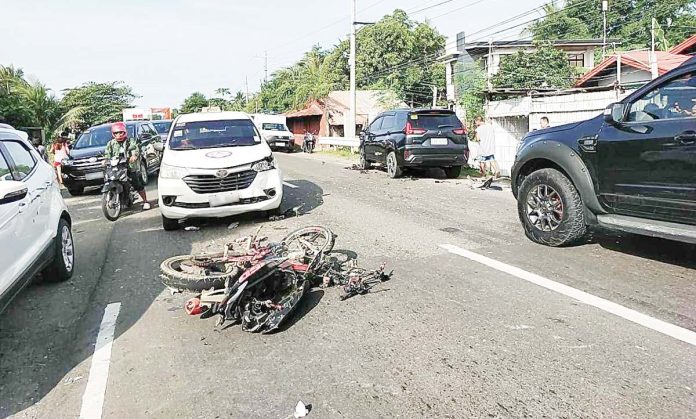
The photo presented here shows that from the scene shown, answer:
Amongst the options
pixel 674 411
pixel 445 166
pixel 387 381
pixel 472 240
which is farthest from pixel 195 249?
pixel 445 166

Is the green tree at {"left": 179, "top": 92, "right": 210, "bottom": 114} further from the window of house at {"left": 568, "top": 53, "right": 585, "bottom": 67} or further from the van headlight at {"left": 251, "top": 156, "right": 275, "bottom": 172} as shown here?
the van headlight at {"left": 251, "top": 156, "right": 275, "bottom": 172}

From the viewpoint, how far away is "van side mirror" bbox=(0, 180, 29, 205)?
4.28 meters

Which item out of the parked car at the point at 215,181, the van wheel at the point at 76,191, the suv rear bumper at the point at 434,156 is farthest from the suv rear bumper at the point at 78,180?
the suv rear bumper at the point at 434,156

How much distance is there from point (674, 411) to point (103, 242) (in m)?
7.41

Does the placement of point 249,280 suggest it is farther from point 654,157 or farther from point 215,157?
point 215,157

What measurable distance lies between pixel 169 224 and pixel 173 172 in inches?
32.5

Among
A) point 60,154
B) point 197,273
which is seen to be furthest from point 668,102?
point 60,154

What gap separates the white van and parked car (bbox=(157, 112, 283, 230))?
75.5 feet

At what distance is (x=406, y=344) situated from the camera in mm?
3994

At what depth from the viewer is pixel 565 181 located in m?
6.12

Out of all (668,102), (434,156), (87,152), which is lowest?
(434,156)

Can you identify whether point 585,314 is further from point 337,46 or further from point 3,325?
point 337,46

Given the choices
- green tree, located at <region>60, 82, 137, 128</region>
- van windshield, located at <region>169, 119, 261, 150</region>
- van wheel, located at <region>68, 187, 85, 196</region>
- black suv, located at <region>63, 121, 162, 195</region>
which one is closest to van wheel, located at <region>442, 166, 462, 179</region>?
van windshield, located at <region>169, 119, 261, 150</region>

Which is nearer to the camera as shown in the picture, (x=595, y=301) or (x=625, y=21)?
(x=595, y=301)
